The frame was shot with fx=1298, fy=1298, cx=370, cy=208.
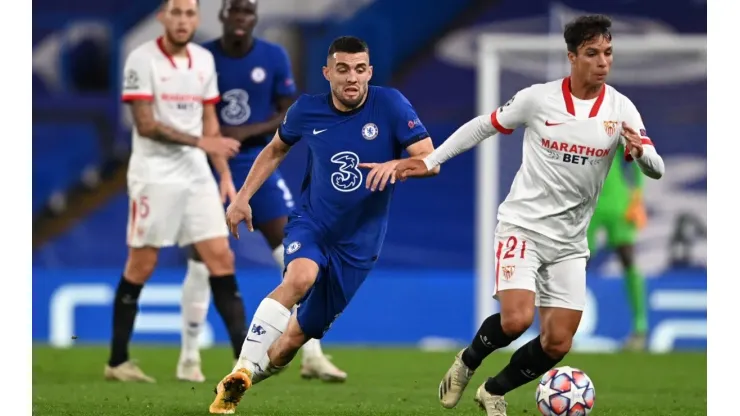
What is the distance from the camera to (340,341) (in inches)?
515

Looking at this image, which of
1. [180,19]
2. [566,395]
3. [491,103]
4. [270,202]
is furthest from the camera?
[491,103]

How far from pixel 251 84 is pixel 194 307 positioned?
4.97ft

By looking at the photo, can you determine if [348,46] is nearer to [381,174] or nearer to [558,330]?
[381,174]

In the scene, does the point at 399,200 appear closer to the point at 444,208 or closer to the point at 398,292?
the point at 444,208

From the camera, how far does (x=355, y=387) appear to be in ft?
26.4

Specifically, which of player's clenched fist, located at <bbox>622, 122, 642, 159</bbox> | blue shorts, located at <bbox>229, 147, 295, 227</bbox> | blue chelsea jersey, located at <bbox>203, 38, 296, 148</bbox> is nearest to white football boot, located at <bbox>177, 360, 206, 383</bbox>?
blue shorts, located at <bbox>229, 147, 295, 227</bbox>

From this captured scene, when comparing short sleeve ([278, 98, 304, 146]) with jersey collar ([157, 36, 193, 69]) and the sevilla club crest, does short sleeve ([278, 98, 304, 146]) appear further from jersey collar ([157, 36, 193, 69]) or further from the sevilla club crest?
jersey collar ([157, 36, 193, 69])

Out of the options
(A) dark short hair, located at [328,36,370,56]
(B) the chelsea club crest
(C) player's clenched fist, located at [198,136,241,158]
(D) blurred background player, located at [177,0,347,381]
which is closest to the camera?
(A) dark short hair, located at [328,36,370,56]

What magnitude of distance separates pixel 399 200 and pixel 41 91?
4878mm

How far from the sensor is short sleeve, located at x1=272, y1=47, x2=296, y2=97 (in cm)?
862

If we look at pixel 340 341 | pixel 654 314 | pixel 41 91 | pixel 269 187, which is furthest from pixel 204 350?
pixel 41 91

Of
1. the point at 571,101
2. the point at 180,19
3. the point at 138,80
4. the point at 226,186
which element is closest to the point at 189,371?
the point at 226,186

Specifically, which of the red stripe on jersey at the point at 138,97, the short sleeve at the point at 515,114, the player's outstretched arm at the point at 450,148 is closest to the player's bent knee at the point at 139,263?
the red stripe on jersey at the point at 138,97

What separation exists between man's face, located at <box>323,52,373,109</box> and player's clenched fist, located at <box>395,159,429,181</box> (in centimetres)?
48
